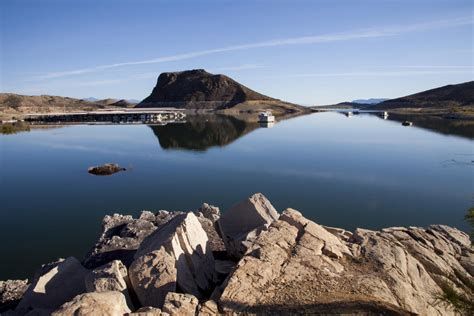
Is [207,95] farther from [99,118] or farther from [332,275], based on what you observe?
[332,275]

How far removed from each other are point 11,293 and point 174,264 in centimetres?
679

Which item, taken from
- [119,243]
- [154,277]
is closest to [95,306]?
[154,277]

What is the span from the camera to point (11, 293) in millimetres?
12422

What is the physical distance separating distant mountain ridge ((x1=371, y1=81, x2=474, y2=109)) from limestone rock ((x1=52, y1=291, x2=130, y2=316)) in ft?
488

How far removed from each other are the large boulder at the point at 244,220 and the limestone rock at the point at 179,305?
397 cm

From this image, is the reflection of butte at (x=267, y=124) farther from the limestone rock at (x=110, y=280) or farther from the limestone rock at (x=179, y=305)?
the limestone rock at (x=179, y=305)

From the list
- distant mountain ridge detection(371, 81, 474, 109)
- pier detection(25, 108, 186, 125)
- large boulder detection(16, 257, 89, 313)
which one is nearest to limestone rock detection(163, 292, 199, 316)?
large boulder detection(16, 257, 89, 313)

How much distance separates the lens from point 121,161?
4391 centimetres

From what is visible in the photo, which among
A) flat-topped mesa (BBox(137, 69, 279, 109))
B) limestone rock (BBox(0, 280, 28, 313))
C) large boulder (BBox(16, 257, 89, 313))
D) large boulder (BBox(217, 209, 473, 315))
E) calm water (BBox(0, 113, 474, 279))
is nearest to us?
large boulder (BBox(217, 209, 473, 315))

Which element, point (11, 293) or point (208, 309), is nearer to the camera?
point (208, 309)

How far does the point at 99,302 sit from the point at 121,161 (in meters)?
38.2

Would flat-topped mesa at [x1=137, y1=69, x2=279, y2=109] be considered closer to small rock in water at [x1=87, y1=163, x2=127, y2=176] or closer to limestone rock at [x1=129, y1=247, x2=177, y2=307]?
small rock in water at [x1=87, y1=163, x2=127, y2=176]

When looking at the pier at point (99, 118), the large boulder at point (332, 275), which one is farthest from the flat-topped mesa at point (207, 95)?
the large boulder at point (332, 275)

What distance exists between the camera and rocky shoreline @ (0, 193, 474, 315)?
802cm
